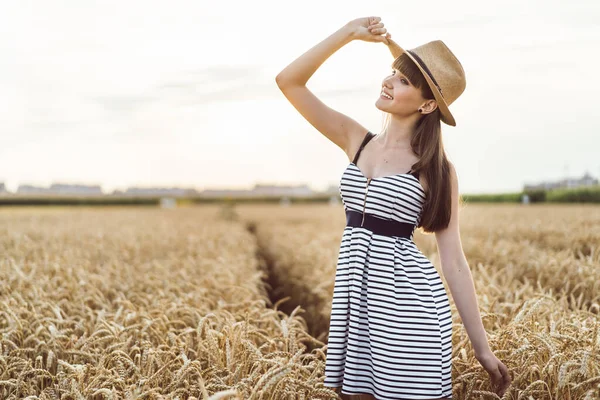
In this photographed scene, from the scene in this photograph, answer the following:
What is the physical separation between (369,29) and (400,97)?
0.34 m

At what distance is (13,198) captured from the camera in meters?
74.1

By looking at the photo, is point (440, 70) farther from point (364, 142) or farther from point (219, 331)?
point (219, 331)

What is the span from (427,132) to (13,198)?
266ft

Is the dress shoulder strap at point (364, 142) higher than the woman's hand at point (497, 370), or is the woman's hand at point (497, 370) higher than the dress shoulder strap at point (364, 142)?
the dress shoulder strap at point (364, 142)

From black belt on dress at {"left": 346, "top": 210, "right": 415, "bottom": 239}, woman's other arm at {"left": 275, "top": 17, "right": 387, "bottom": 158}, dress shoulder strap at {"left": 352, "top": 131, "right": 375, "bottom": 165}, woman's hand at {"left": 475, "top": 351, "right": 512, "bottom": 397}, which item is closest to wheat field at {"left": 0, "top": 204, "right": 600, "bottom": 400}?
woman's hand at {"left": 475, "top": 351, "right": 512, "bottom": 397}

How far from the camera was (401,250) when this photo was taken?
2502mm

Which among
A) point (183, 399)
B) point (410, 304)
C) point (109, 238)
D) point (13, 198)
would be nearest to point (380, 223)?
point (410, 304)

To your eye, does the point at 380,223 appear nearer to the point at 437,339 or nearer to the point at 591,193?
the point at 437,339

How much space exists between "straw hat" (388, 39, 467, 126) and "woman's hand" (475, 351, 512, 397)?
1.09 m

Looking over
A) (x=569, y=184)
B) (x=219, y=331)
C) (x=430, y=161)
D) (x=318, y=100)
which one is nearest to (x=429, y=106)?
(x=430, y=161)

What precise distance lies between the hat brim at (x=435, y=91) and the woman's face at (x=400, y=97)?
7 centimetres

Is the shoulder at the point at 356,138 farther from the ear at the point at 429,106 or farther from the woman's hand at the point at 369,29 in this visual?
the woman's hand at the point at 369,29

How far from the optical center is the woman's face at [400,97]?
8.41ft

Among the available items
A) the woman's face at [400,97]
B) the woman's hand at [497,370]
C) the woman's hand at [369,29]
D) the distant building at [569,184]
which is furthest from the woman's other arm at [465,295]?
the distant building at [569,184]
